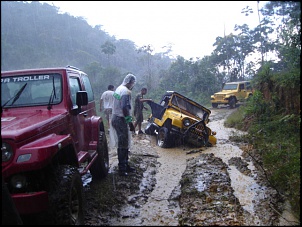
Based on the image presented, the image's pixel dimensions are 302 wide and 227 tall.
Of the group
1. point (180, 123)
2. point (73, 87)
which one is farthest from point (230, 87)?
point (73, 87)

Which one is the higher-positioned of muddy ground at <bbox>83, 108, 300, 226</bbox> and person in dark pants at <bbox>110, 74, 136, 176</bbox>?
person in dark pants at <bbox>110, 74, 136, 176</bbox>

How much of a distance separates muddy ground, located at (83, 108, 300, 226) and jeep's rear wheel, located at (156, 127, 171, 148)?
1.27 m

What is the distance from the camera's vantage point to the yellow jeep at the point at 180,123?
834 cm

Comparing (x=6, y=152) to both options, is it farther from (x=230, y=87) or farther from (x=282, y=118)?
(x=230, y=87)

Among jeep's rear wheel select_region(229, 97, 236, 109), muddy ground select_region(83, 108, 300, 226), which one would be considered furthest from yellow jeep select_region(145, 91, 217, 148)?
jeep's rear wheel select_region(229, 97, 236, 109)

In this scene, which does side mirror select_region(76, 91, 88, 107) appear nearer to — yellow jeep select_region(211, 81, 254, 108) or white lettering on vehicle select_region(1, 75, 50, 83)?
white lettering on vehicle select_region(1, 75, 50, 83)

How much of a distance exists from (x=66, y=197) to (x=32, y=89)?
1812 mm

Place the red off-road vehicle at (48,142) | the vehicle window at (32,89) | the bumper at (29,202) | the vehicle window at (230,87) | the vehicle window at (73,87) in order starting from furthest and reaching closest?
the vehicle window at (230,87)
the vehicle window at (73,87)
the vehicle window at (32,89)
the red off-road vehicle at (48,142)
the bumper at (29,202)

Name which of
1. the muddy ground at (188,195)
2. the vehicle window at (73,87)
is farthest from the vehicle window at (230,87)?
the vehicle window at (73,87)

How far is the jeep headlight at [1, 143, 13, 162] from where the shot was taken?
281cm

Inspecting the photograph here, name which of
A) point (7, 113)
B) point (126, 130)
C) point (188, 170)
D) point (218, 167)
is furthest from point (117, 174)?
point (7, 113)

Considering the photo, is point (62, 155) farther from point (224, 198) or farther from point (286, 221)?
point (286, 221)

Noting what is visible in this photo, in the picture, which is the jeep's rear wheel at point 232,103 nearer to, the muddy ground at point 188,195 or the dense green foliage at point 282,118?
the dense green foliage at point 282,118

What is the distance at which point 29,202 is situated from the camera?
2676 mm
